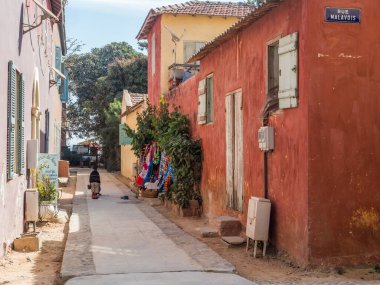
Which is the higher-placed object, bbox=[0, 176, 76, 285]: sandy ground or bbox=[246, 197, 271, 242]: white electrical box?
bbox=[246, 197, 271, 242]: white electrical box

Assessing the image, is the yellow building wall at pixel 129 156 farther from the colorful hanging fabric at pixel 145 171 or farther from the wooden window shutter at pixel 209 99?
the wooden window shutter at pixel 209 99

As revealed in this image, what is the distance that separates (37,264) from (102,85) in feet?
115

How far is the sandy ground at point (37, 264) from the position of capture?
752 centimetres

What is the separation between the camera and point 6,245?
8.66 metres

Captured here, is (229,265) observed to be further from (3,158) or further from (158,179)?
(158,179)

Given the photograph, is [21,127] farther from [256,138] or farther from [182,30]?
[182,30]

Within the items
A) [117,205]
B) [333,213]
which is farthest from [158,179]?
[333,213]

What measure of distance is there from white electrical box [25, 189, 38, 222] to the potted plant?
1654mm

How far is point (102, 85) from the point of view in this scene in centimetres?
4281

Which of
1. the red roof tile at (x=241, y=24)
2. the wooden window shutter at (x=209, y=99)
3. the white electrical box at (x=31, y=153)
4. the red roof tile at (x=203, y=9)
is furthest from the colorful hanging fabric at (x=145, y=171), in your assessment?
the white electrical box at (x=31, y=153)

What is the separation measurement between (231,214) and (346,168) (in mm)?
3996

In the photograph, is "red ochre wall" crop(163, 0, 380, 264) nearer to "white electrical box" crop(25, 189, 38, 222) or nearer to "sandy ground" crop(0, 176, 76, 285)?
"sandy ground" crop(0, 176, 76, 285)

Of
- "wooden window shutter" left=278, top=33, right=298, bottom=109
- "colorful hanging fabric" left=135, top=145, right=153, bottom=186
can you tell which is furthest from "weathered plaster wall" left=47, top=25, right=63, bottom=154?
"wooden window shutter" left=278, top=33, right=298, bottom=109

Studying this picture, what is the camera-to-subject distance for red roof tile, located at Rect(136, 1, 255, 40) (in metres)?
20.7
